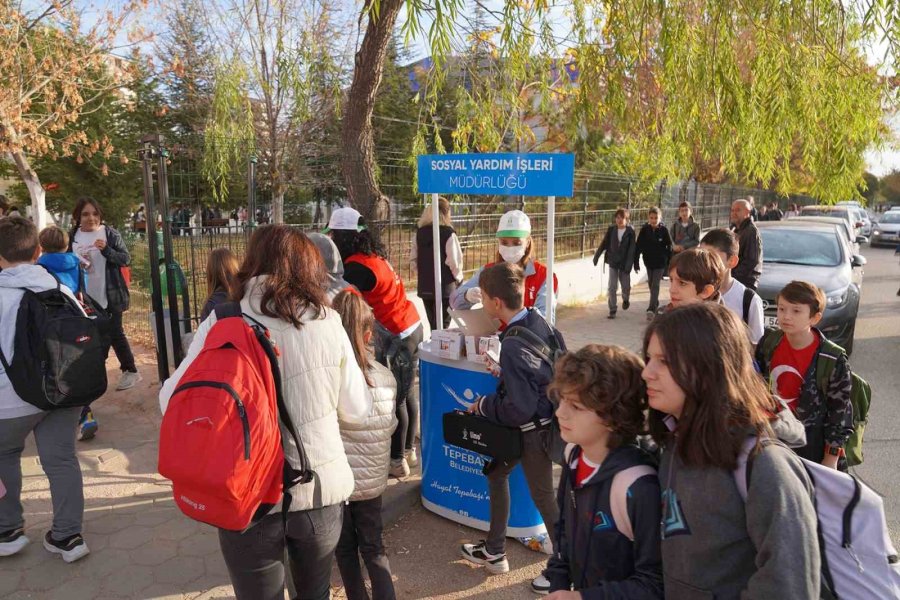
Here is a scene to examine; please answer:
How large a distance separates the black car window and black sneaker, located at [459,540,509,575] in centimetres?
692

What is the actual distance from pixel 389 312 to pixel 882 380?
231 inches

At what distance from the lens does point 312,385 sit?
2029 mm

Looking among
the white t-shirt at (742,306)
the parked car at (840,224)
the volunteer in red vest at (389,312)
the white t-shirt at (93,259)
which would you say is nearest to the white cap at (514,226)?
the volunteer in red vest at (389,312)

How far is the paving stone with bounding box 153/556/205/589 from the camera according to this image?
309 cm

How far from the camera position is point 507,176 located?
3938mm

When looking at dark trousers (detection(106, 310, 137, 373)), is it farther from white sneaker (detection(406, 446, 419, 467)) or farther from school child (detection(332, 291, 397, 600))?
school child (detection(332, 291, 397, 600))

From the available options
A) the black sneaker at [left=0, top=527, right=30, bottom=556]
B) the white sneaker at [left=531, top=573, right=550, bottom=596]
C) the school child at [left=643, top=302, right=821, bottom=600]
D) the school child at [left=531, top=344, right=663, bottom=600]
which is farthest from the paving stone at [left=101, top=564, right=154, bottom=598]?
the school child at [left=643, top=302, right=821, bottom=600]

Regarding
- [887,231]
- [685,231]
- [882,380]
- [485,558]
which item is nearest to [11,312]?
[485,558]

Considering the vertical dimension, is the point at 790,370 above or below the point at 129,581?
above

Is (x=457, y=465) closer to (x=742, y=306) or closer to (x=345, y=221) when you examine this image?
(x=345, y=221)

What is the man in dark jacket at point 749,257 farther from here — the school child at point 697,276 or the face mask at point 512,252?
the school child at point 697,276

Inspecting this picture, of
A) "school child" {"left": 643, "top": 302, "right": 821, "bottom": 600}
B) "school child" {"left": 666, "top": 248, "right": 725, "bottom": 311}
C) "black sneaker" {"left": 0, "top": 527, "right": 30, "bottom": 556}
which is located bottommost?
"black sneaker" {"left": 0, "top": 527, "right": 30, "bottom": 556}

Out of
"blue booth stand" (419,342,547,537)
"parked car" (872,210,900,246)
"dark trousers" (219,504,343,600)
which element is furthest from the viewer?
"parked car" (872,210,900,246)

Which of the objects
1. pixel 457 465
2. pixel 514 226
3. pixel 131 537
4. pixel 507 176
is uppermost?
pixel 507 176
